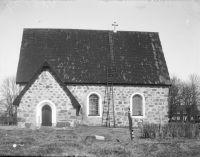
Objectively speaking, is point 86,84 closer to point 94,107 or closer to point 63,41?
point 94,107

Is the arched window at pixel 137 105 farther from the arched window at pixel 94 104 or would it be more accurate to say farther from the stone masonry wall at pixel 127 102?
the arched window at pixel 94 104

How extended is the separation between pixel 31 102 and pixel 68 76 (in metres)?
5.01

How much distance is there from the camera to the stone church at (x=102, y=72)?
27281mm

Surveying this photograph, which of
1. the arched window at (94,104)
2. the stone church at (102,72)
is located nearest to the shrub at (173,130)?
the stone church at (102,72)

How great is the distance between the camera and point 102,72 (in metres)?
28.2

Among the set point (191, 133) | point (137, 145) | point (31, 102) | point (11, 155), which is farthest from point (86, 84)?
point (11, 155)

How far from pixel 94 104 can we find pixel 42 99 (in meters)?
5.63

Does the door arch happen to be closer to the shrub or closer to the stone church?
the stone church

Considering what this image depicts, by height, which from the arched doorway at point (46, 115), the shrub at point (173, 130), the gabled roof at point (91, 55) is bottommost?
the shrub at point (173, 130)

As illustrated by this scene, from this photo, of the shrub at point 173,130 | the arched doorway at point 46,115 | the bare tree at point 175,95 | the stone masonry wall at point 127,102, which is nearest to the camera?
the shrub at point 173,130

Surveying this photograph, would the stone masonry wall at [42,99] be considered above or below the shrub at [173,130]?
above

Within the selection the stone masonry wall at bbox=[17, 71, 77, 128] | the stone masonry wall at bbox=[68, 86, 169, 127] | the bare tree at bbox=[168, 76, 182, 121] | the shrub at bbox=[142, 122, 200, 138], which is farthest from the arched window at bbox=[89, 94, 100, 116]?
the bare tree at bbox=[168, 76, 182, 121]

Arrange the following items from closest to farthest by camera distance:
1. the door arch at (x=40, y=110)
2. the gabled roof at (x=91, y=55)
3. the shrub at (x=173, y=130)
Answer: the shrub at (x=173, y=130), the door arch at (x=40, y=110), the gabled roof at (x=91, y=55)

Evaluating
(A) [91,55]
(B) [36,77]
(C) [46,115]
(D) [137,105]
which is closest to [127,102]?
(D) [137,105]
